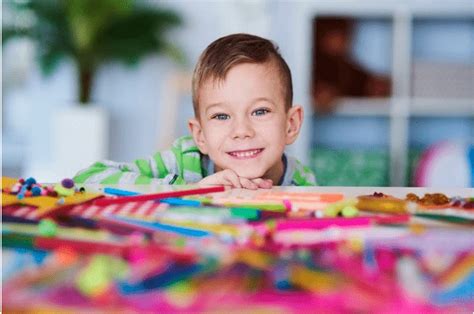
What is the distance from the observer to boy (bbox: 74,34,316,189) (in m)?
1.21

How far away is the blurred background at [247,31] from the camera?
14.6ft

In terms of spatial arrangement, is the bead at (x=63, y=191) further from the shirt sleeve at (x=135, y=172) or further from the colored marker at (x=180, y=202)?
the shirt sleeve at (x=135, y=172)

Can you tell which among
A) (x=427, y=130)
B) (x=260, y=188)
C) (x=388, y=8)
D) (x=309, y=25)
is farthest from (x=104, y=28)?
(x=260, y=188)

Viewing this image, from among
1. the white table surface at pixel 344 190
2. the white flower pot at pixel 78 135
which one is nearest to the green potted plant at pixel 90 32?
the white flower pot at pixel 78 135

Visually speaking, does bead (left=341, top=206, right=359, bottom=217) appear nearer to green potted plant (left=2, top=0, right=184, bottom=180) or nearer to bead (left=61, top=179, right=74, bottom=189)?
bead (left=61, top=179, right=74, bottom=189)

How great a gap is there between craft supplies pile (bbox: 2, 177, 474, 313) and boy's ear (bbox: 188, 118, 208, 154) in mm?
565

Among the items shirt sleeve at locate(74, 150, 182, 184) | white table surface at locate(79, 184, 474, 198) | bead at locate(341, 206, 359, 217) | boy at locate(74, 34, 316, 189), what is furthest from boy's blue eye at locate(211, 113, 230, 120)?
bead at locate(341, 206, 359, 217)

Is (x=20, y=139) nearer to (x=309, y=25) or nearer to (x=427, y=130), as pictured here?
(x=309, y=25)

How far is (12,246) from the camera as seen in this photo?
547mm

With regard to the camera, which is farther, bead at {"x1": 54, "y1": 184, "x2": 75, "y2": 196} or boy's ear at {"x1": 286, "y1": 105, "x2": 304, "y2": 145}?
boy's ear at {"x1": 286, "y1": 105, "x2": 304, "y2": 145}

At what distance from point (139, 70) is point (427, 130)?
196cm

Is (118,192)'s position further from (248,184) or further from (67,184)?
(248,184)

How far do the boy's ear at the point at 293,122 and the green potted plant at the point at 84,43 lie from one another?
137 inches

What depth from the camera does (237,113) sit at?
120 cm
